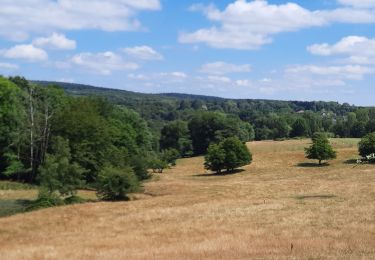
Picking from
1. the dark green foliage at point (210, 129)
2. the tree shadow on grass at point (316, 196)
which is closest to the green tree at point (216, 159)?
the tree shadow on grass at point (316, 196)

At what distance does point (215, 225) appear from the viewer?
32.1 meters

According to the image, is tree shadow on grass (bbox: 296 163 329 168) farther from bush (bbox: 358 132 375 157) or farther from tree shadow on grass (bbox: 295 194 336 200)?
tree shadow on grass (bbox: 295 194 336 200)

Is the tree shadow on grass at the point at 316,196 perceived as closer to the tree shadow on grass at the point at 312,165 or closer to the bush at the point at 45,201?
the bush at the point at 45,201

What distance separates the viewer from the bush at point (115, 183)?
52.6m

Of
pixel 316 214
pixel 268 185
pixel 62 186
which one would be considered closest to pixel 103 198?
pixel 62 186

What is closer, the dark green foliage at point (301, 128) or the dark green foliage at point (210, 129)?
the dark green foliage at point (210, 129)

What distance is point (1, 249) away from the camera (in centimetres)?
2756

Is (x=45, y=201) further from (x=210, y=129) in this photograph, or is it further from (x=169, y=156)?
(x=210, y=129)

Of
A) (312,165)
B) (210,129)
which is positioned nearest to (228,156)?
(312,165)

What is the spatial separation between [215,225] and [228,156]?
50555 mm

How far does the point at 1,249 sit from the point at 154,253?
10.1 m

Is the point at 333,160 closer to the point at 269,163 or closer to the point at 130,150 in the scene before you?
the point at 269,163

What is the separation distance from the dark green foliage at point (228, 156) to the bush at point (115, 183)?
100 feet

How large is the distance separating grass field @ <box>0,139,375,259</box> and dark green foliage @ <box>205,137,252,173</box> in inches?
746
